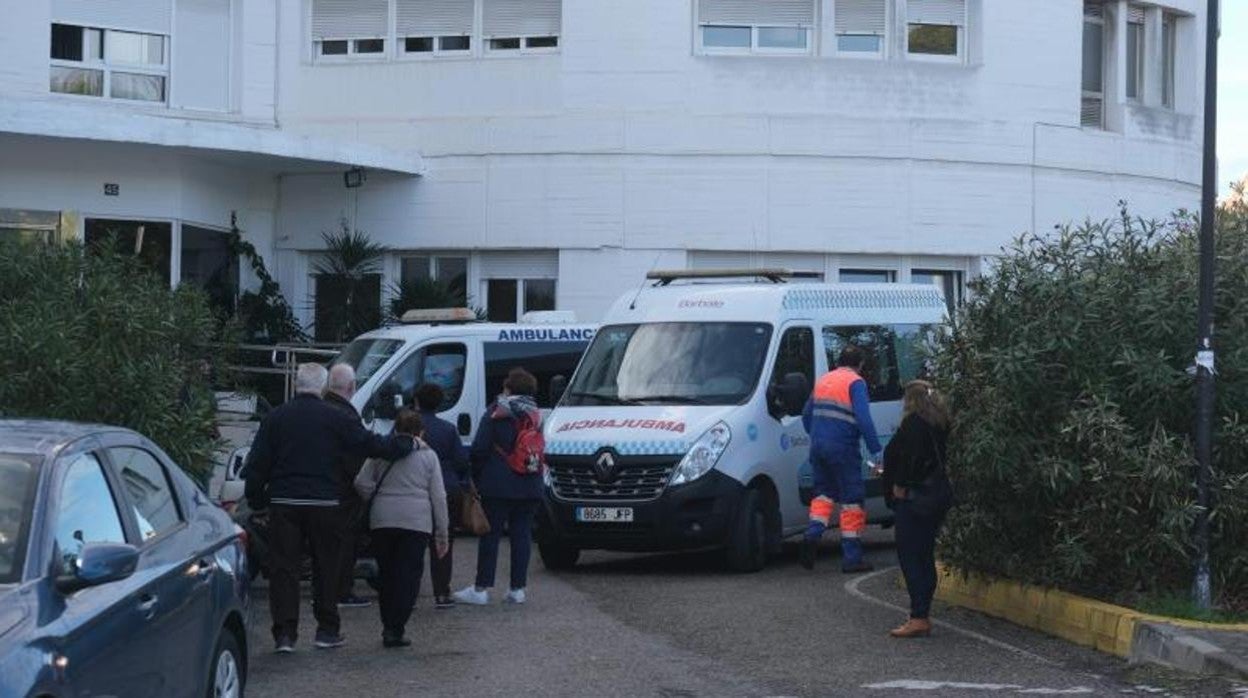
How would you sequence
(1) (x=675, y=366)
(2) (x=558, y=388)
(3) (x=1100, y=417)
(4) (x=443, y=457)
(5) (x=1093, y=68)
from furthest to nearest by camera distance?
(5) (x=1093, y=68), (2) (x=558, y=388), (1) (x=675, y=366), (4) (x=443, y=457), (3) (x=1100, y=417)

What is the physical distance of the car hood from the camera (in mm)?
15648

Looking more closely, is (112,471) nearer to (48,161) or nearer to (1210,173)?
(1210,173)

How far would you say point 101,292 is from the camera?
13.5m

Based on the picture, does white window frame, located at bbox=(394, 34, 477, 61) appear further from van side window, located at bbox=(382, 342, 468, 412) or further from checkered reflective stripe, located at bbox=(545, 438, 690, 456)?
checkered reflective stripe, located at bbox=(545, 438, 690, 456)

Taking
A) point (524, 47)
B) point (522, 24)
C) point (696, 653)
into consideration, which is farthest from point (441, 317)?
point (696, 653)

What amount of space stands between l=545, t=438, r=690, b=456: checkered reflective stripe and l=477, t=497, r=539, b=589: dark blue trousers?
167 cm

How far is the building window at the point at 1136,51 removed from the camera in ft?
94.7

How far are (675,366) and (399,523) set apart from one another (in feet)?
17.3

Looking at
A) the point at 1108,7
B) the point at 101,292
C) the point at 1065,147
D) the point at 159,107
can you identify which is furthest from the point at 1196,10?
the point at 101,292

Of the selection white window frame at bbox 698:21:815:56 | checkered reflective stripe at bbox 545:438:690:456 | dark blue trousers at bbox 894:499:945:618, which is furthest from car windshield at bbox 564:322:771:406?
white window frame at bbox 698:21:815:56

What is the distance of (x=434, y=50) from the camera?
2667cm

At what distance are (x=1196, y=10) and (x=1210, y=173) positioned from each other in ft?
59.4

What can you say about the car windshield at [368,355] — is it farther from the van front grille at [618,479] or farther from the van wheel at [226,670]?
the van wheel at [226,670]

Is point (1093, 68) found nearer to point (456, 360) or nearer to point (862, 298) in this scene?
point (862, 298)
